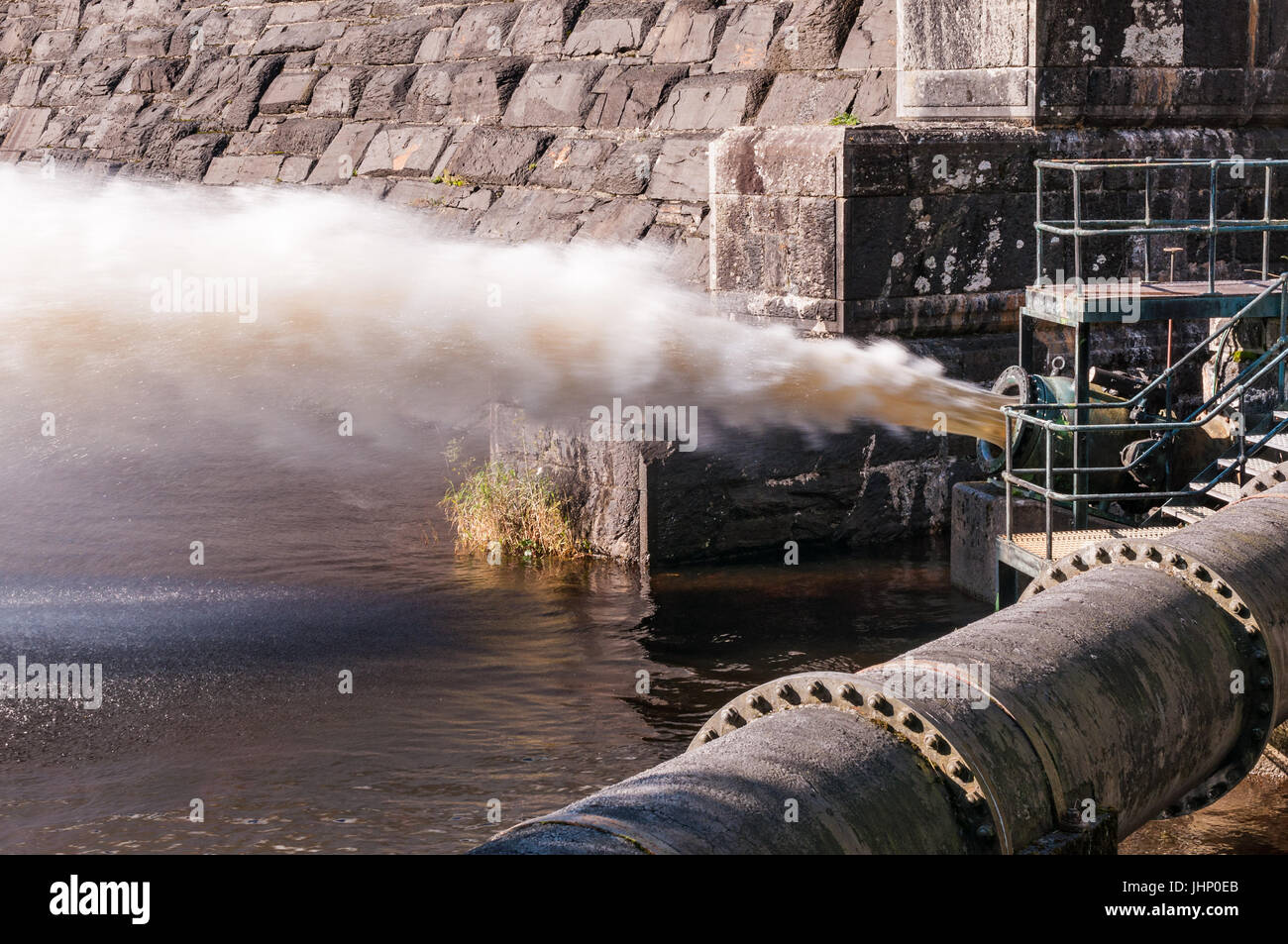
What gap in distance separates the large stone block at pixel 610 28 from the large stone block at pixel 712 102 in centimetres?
102

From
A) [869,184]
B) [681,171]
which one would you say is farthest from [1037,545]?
[681,171]

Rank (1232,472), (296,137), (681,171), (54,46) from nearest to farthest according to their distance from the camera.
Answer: (1232,472) < (681,171) < (296,137) < (54,46)

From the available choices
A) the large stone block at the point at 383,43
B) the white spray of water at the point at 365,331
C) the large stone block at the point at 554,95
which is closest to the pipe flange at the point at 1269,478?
the white spray of water at the point at 365,331

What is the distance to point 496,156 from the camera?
13.6 metres

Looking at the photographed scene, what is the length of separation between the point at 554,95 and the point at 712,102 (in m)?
2.00

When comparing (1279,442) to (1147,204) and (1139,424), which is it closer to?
(1139,424)

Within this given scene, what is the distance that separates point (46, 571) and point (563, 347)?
3510 mm

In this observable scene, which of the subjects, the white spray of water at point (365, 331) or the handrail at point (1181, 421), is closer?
the handrail at point (1181, 421)

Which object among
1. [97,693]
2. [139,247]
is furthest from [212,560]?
[139,247]

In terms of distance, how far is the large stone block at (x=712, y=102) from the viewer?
38.1ft

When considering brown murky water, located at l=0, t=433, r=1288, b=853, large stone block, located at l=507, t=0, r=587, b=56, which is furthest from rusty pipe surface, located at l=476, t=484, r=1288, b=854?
→ large stone block, located at l=507, t=0, r=587, b=56

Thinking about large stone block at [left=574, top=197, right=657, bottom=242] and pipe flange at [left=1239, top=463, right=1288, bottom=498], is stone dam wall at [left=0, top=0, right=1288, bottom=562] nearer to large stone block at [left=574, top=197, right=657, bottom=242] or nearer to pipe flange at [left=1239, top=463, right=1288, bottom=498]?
large stone block at [left=574, top=197, right=657, bottom=242]

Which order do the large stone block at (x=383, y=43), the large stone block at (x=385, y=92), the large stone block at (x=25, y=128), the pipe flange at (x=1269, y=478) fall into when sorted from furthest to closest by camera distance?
the large stone block at (x=25, y=128), the large stone block at (x=383, y=43), the large stone block at (x=385, y=92), the pipe flange at (x=1269, y=478)

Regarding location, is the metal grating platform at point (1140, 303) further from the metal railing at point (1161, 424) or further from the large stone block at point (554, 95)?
the large stone block at point (554, 95)
